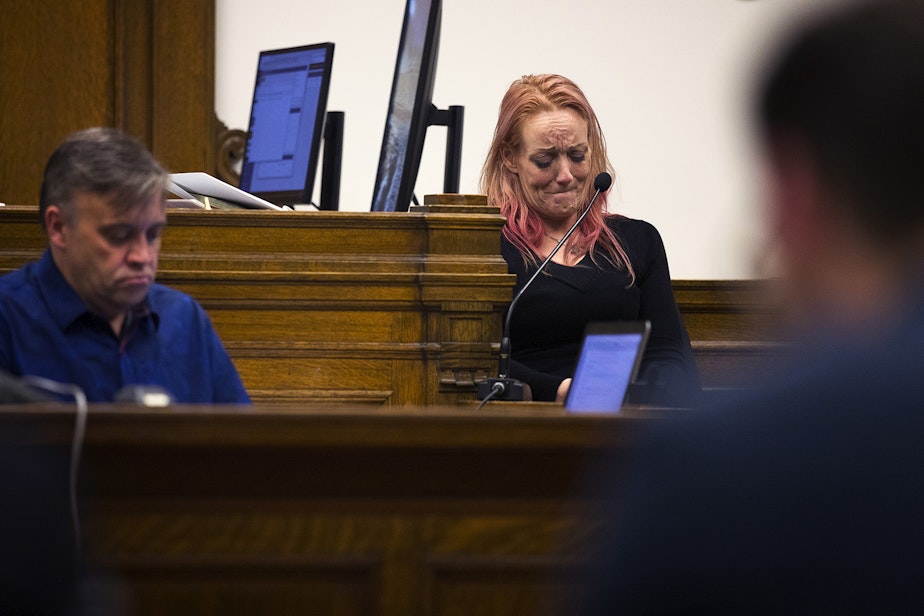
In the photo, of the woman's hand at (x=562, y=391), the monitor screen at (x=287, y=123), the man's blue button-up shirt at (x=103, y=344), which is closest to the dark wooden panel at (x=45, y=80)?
the monitor screen at (x=287, y=123)

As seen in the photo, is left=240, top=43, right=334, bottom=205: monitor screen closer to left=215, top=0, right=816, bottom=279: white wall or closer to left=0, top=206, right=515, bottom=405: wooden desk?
left=0, top=206, right=515, bottom=405: wooden desk

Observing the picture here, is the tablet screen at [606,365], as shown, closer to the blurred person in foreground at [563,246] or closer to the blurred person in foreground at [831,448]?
the blurred person in foreground at [563,246]

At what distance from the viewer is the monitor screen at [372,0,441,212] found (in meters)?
2.86

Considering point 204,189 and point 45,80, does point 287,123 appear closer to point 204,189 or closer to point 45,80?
point 204,189

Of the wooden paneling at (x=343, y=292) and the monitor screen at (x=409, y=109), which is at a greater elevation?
the monitor screen at (x=409, y=109)

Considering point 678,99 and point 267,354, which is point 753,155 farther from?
point 678,99

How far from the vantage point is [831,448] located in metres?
0.68

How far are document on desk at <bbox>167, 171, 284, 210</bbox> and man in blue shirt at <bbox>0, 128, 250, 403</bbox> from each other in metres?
0.67

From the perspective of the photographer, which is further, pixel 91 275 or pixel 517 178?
pixel 517 178

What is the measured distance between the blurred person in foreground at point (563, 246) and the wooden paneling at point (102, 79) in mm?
1658

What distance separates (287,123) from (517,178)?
57 cm

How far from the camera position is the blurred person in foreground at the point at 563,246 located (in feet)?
9.64

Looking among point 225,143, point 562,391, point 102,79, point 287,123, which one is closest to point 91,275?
point 562,391

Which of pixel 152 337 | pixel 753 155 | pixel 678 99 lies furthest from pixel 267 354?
pixel 678 99
